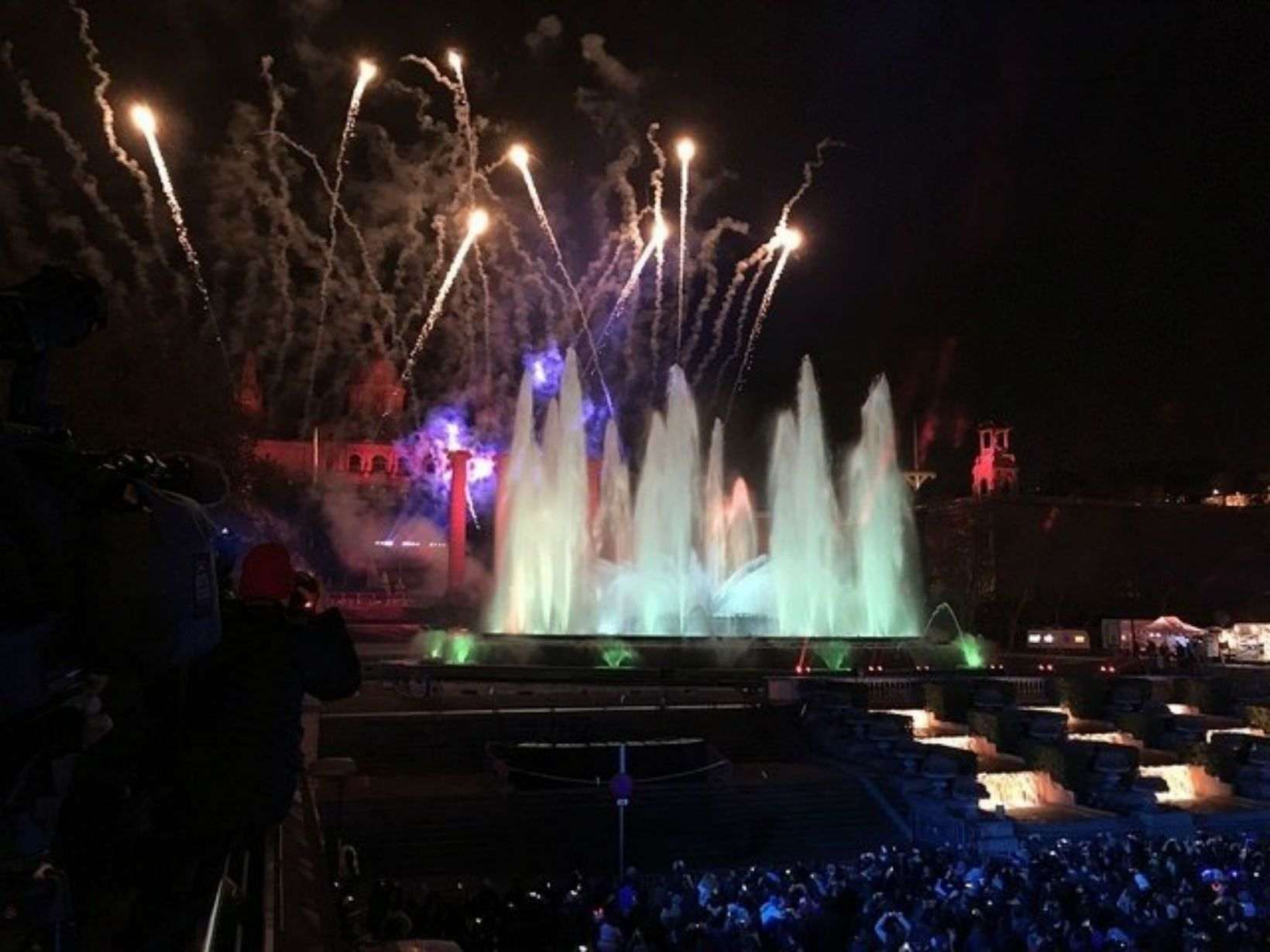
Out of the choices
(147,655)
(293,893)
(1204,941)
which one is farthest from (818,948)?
(147,655)

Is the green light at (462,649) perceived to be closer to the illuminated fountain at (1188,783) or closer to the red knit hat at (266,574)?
the illuminated fountain at (1188,783)

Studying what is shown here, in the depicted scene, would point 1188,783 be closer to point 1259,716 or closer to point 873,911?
point 1259,716

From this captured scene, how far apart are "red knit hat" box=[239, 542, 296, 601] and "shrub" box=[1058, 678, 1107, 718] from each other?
23.2 m

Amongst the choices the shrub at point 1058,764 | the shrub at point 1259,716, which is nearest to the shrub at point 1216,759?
the shrub at point 1058,764

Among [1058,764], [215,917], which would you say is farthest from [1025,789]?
[215,917]

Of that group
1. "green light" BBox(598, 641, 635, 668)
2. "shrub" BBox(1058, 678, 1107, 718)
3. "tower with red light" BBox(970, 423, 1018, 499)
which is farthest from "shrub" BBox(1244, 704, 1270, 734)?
"tower with red light" BBox(970, 423, 1018, 499)

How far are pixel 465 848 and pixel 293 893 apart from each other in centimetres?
796

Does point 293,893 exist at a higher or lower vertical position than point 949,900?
higher

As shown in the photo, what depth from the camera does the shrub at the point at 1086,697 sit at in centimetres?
2386

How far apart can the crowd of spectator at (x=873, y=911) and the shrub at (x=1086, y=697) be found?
38.7 feet

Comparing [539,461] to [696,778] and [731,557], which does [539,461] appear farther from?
[696,778]

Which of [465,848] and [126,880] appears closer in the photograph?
[126,880]

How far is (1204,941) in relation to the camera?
357 inches

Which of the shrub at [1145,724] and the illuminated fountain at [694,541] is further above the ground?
the illuminated fountain at [694,541]
